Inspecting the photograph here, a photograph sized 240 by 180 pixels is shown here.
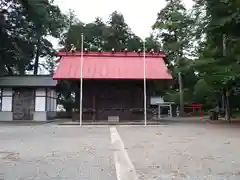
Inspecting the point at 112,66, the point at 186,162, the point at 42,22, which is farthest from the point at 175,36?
the point at 186,162

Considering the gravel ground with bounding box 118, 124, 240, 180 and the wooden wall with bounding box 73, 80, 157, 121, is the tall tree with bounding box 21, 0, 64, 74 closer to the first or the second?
the wooden wall with bounding box 73, 80, 157, 121

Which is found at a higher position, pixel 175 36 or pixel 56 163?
pixel 175 36

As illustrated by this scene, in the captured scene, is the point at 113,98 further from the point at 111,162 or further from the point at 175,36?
the point at 175,36

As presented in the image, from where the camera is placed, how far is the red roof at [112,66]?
84.7ft

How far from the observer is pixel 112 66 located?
27.6 meters

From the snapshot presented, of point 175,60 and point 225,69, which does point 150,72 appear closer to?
point 225,69

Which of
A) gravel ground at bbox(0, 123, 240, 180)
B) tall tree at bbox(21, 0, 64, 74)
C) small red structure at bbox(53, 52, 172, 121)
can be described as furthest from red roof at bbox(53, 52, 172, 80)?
gravel ground at bbox(0, 123, 240, 180)

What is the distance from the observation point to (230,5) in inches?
778

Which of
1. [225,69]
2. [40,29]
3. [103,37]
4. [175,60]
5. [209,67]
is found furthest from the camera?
[103,37]

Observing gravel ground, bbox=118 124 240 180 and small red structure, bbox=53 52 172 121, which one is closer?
gravel ground, bbox=118 124 240 180

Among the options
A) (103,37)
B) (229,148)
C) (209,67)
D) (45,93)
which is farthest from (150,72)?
(103,37)

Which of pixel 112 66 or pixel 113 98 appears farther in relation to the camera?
pixel 112 66

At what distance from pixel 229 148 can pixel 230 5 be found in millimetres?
11475

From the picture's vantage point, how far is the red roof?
2581 centimetres
